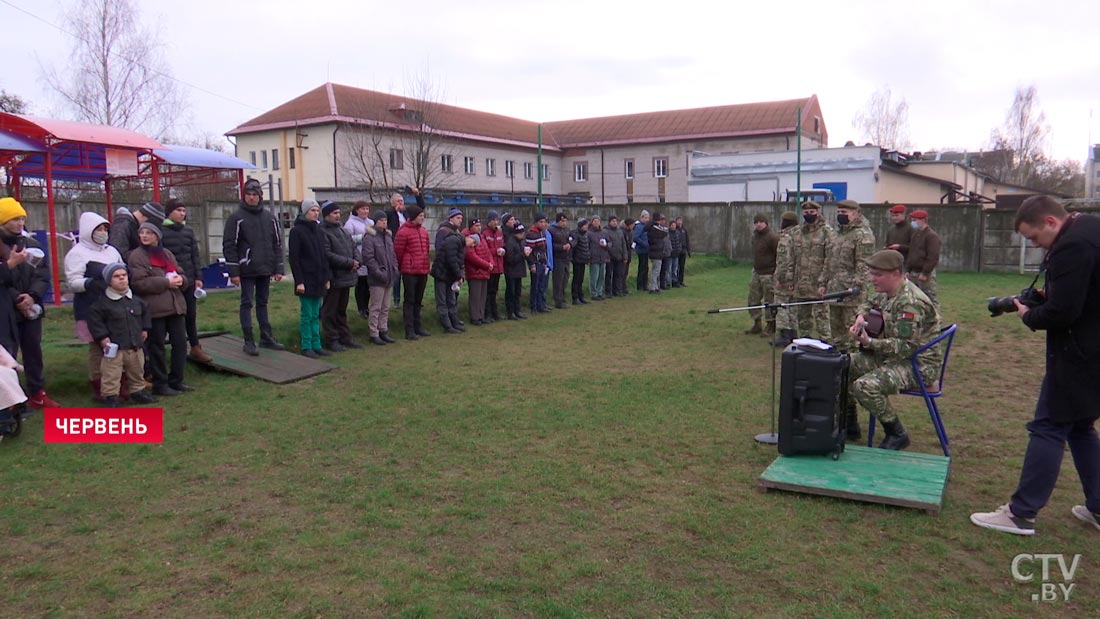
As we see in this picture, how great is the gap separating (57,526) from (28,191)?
73.9 ft

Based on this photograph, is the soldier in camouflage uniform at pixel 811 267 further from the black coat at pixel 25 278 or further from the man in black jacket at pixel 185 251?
the black coat at pixel 25 278

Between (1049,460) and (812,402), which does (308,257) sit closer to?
(812,402)

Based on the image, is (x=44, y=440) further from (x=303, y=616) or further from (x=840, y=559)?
(x=840, y=559)

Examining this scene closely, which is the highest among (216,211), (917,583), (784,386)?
(216,211)

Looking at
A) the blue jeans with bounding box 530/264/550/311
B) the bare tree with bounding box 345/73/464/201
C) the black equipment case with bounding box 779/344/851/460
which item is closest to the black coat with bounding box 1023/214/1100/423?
the black equipment case with bounding box 779/344/851/460

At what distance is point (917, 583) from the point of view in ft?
12.6

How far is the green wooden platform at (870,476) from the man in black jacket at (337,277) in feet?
21.9

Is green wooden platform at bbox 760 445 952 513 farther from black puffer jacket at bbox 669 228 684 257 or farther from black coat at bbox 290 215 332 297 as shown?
black puffer jacket at bbox 669 228 684 257

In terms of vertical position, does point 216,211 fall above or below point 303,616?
above

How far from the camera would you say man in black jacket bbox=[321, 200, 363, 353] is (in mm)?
10203

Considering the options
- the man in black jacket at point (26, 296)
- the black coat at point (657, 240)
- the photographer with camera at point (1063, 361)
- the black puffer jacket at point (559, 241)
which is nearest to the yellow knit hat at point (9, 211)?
the man in black jacket at point (26, 296)

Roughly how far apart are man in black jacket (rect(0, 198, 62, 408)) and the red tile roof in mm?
27625

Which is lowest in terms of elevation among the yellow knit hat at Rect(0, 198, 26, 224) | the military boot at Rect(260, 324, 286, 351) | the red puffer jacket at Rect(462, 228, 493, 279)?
the military boot at Rect(260, 324, 286, 351)

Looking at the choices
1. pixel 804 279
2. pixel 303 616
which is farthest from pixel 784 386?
pixel 804 279
